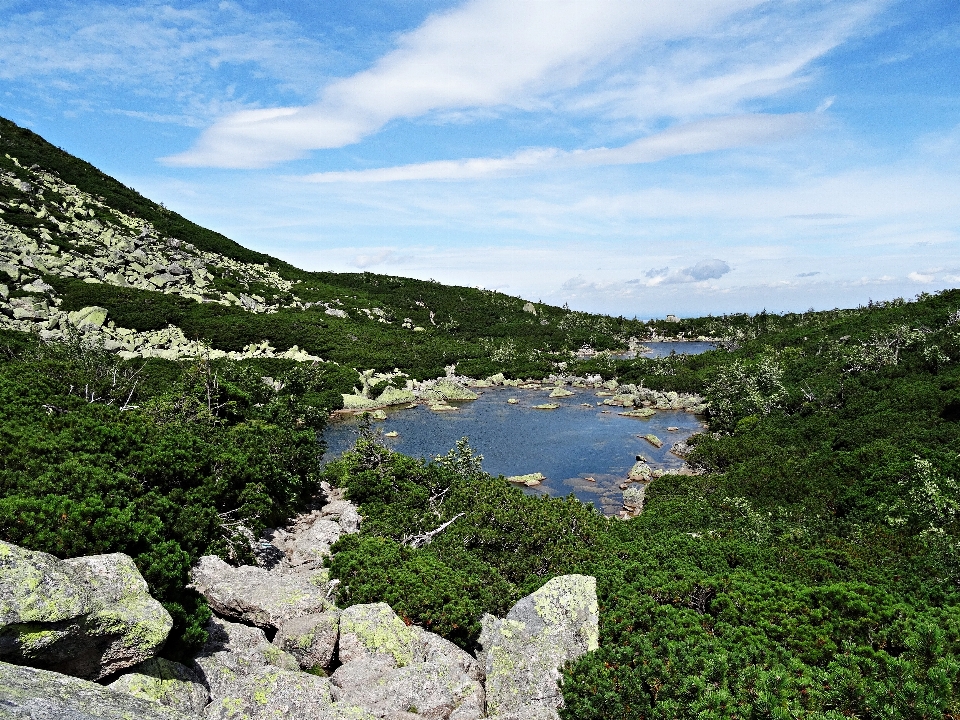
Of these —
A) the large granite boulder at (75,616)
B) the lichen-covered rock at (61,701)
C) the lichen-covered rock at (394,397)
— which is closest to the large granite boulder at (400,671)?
the large granite boulder at (75,616)

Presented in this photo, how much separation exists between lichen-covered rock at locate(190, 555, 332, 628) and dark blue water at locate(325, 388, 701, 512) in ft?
67.9

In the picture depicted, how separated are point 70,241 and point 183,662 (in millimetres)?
87430

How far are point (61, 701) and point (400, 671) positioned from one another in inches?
268

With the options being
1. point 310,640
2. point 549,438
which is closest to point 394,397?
point 549,438

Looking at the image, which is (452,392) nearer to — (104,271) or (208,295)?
(208,295)

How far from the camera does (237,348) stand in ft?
226

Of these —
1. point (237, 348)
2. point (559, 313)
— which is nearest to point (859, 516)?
point (237, 348)

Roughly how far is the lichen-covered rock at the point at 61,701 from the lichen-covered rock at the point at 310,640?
18.6 feet

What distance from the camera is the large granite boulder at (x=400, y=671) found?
37.5 feet

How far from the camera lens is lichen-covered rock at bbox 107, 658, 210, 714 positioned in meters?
9.23

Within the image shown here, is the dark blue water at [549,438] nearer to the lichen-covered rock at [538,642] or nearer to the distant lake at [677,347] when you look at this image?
the lichen-covered rock at [538,642]

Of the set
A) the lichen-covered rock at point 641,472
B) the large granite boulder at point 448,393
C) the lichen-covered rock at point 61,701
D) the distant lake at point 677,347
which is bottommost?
the lichen-covered rock at point 641,472

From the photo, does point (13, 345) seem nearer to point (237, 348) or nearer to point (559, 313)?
point (237, 348)

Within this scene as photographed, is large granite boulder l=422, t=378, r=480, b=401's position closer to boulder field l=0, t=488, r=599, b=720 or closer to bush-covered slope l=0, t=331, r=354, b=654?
bush-covered slope l=0, t=331, r=354, b=654
